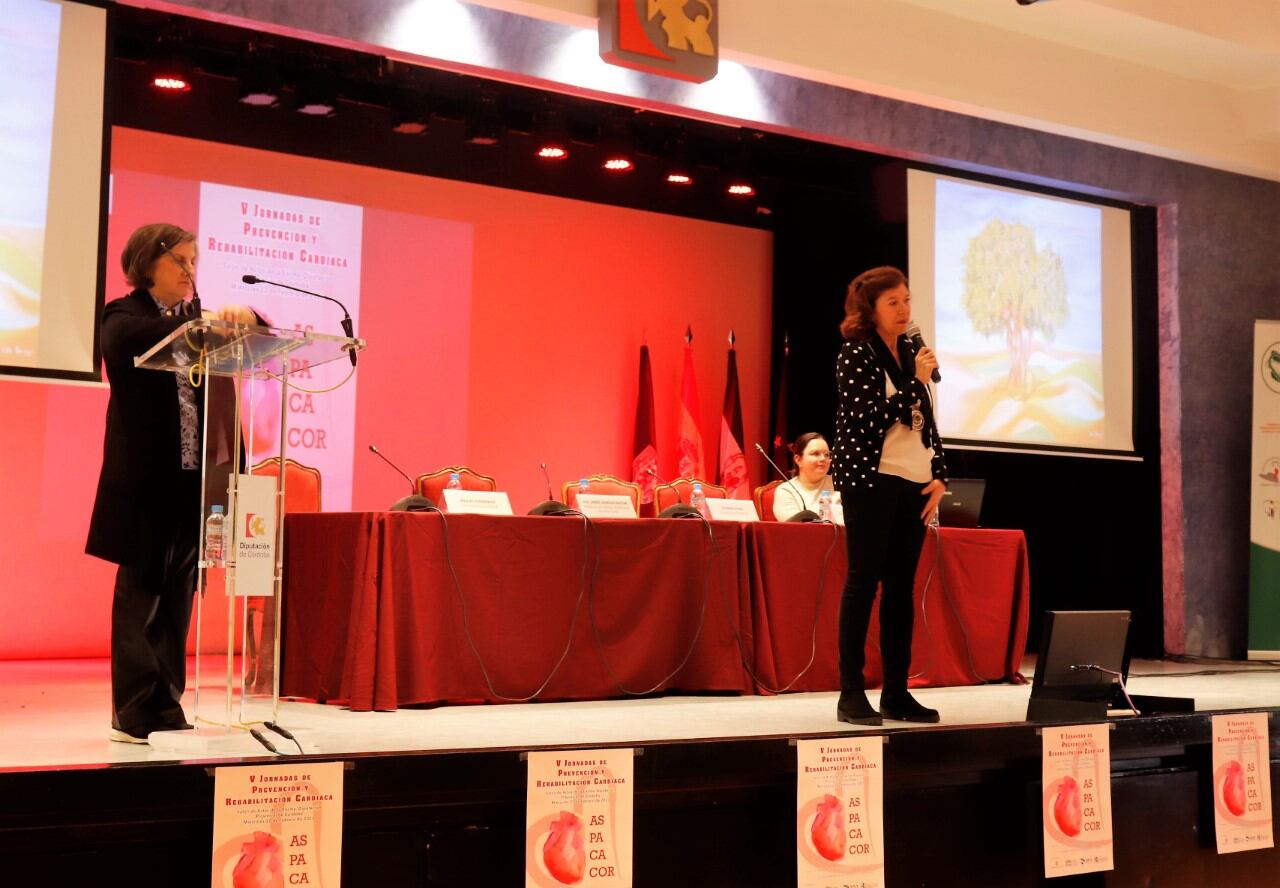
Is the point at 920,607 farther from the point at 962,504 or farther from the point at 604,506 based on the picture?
the point at 604,506

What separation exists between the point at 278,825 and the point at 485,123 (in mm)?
5280

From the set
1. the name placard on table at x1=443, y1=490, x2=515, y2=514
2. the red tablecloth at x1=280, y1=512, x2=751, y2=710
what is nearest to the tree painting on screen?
the red tablecloth at x1=280, y1=512, x2=751, y2=710

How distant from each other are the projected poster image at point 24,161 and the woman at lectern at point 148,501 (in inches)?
73.2

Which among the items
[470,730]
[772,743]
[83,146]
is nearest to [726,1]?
[83,146]

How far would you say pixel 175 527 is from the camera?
2816mm

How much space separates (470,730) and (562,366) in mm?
4502

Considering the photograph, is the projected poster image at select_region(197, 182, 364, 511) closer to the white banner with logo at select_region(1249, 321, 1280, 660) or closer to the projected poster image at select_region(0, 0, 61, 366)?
the projected poster image at select_region(0, 0, 61, 366)

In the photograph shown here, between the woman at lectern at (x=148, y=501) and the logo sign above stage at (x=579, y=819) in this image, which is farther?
the woman at lectern at (x=148, y=501)

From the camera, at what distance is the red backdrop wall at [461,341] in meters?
Result: 6.19

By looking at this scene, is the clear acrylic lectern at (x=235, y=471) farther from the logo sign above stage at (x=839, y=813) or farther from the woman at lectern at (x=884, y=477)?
the woman at lectern at (x=884, y=477)

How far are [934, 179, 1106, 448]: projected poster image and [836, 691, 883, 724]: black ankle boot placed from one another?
3646 millimetres

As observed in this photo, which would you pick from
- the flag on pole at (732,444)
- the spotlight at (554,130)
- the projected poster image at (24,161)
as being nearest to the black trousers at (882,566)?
the projected poster image at (24,161)

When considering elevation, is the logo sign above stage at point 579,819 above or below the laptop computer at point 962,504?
below

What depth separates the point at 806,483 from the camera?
527 cm
